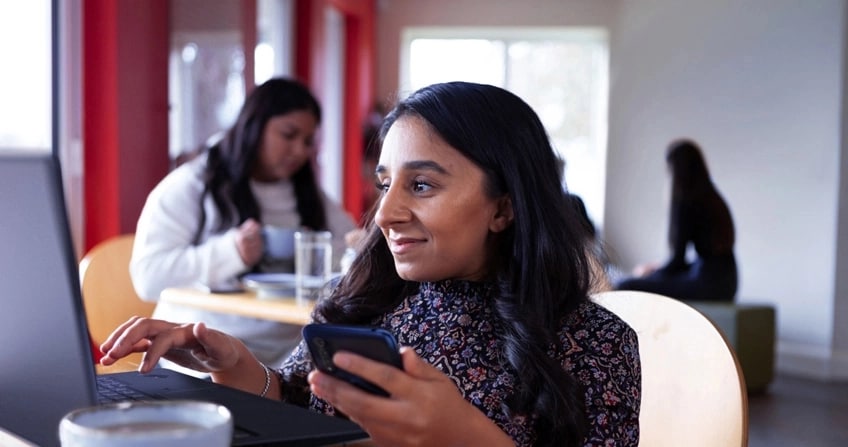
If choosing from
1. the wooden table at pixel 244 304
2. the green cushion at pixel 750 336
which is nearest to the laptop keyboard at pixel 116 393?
the wooden table at pixel 244 304

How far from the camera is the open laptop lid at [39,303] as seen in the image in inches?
30.2

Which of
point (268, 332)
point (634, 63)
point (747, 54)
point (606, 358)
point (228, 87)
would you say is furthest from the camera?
point (634, 63)

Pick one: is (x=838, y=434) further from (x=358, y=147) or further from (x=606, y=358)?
(x=358, y=147)

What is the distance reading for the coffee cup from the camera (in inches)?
24.2

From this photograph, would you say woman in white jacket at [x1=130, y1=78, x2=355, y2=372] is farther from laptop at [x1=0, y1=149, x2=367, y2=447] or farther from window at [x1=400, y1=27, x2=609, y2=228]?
window at [x1=400, y1=27, x2=609, y2=228]

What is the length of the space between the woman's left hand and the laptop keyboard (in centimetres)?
33

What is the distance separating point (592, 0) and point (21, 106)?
599 cm

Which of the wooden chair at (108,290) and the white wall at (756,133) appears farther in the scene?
the white wall at (756,133)

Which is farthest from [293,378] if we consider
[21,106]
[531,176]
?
[21,106]

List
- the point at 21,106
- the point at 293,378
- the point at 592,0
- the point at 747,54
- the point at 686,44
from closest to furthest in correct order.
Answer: the point at 293,378 → the point at 21,106 → the point at 747,54 → the point at 686,44 → the point at 592,0

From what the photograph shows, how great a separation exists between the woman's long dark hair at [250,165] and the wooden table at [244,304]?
35cm

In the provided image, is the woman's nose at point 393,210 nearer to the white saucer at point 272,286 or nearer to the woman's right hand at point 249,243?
the white saucer at point 272,286

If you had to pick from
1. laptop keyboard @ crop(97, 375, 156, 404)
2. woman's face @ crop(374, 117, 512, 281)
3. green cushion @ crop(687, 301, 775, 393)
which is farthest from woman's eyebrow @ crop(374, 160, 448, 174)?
green cushion @ crop(687, 301, 775, 393)

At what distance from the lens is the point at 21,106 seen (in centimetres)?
346
